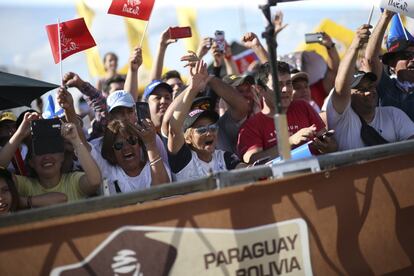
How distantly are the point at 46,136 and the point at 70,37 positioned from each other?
4.74ft

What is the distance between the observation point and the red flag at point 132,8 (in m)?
6.26

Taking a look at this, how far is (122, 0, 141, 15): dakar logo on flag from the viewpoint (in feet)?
20.6

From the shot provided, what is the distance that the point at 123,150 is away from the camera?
4922 mm

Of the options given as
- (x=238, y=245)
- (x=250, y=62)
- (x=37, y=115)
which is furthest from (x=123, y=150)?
(x=250, y=62)

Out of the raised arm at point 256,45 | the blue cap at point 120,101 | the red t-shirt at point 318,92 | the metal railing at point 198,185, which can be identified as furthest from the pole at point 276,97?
the red t-shirt at point 318,92

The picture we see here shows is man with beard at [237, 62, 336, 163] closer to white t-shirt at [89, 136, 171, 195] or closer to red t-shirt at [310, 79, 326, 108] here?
white t-shirt at [89, 136, 171, 195]

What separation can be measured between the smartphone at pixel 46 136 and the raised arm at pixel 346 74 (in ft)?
7.29

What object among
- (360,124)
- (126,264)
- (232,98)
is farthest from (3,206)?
(360,124)

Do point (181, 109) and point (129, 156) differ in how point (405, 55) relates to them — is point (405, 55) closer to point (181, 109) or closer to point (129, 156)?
point (181, 109)

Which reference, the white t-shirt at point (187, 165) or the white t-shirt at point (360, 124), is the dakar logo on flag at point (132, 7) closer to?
the white t-shirt at point (187, 165)

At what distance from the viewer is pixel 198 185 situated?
135 inches

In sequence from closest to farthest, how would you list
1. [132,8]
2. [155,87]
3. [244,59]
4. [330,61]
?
[132,8] → [155,87] → [330,61] → [244,59]

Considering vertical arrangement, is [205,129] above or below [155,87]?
below

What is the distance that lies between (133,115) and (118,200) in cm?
255
